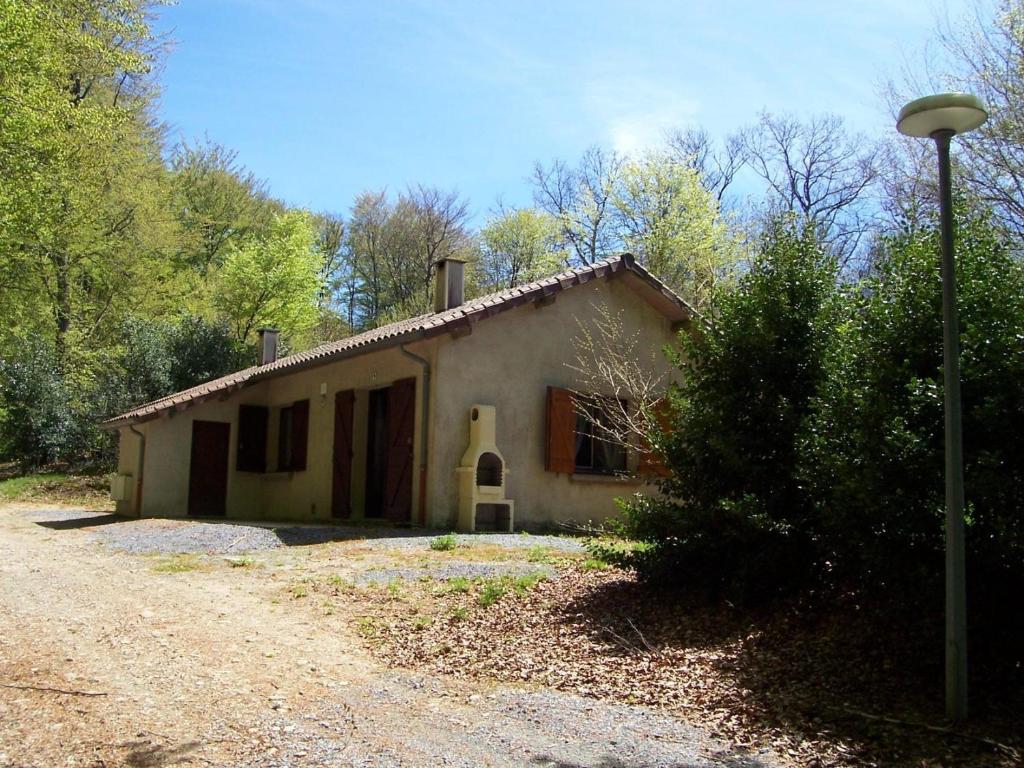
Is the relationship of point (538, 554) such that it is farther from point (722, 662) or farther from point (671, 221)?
point (671, 221)

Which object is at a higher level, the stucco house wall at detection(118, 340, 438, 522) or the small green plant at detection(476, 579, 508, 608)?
the stucco house wall at detection(118, 340, 438, 522)

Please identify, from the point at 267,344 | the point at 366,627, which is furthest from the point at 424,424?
the point at 267,344

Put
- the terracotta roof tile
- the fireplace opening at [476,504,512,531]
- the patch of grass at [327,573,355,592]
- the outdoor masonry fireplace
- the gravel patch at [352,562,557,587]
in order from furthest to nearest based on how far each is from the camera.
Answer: the fireplace opening at [476,504,512,531], the outdoor masonry fireplace, the terracotta roof tile, the gravel patch at [352,562,557,587], the patch of grass at [327,573,355,592]

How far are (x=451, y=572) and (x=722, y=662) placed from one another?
3.65 meters

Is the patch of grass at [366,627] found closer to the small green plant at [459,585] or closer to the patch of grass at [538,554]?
the small green plant at [459,585]

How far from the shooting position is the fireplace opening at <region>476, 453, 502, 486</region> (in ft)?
42.5

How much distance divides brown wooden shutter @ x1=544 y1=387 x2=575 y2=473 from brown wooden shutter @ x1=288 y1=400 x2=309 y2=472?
16.8 feet

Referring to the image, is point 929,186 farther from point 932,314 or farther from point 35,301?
point 35,301

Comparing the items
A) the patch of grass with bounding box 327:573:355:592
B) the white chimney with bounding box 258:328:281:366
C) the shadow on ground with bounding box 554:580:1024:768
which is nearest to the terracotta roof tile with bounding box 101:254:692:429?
the white chimney with bounding box 258:328:281:366

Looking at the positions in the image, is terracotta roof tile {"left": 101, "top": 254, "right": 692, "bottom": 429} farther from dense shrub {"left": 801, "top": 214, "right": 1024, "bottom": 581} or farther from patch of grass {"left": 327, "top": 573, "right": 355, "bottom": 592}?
dense shrub {"left": 801, "top": 214, "right": 1024, "bottom": 581}

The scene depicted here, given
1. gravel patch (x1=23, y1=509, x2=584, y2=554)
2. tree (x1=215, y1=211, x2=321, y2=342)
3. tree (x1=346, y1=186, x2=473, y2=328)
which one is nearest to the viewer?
gravel patch (x1=23, y1=509, x2=584, y2=554)

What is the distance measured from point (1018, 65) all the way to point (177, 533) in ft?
49.8

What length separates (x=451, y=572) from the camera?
853 centimetres

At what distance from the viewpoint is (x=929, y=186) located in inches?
636
